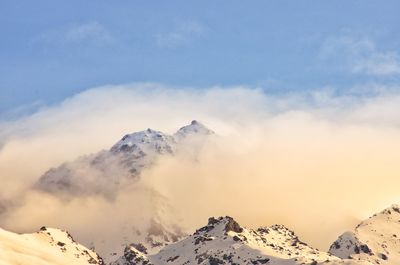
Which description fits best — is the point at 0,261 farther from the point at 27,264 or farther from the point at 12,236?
the point at 12,236

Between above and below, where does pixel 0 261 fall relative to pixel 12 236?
below

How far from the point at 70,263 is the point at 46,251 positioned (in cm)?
369

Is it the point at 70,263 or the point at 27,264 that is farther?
the point at 70,263

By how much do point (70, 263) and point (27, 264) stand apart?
27.5 feet

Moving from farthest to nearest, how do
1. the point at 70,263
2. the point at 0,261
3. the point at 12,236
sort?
the point at 12,236 < the point at 70,263 < the point at 0,261

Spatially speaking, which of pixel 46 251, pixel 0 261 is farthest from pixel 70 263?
pixel 0 261

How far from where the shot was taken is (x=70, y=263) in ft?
339

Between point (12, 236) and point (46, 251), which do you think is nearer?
point (46, 251)

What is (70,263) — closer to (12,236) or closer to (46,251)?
(46,251)

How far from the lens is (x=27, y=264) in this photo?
315 ft

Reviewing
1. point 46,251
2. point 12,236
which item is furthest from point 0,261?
point 12,236

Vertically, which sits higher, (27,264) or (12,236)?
(12,236)

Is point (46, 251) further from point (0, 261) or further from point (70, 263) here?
point (0, 261)

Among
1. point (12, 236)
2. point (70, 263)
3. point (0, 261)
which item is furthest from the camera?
point (12, 236)
